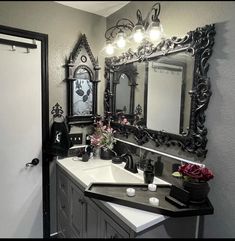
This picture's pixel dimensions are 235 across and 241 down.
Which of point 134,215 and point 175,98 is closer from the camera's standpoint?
point 134,215

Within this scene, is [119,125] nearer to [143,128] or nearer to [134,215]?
[143,128]

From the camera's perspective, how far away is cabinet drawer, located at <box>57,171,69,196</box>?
178cm

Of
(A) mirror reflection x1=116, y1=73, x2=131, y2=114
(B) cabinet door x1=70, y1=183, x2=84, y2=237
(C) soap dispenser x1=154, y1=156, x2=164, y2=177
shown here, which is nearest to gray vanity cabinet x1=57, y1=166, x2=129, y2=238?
(B) cabinet door x1=70, y1=183, x2=84, y2=237

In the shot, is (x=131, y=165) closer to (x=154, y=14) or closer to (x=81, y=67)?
(x=81, y=67)

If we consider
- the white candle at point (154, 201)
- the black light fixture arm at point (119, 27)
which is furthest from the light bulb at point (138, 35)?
the white candle at point (154, 201)

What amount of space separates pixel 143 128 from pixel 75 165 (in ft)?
2.23

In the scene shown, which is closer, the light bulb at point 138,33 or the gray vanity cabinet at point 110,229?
the gray vanity cabinet at point 110,229

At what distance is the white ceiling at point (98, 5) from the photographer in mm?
1810

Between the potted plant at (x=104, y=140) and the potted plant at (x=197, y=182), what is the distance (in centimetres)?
91

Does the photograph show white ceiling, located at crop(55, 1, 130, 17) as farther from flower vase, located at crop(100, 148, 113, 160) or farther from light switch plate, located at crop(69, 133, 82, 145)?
flower vase, located at crop(100, 148, 113, 160)

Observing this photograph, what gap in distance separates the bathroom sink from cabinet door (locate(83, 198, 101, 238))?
0.24 metres

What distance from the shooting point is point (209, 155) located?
126cm

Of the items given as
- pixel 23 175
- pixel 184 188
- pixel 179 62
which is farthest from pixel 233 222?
pixel 23 175

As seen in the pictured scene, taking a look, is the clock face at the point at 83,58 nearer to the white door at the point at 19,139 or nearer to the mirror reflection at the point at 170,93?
the white door at the point at 19,139
